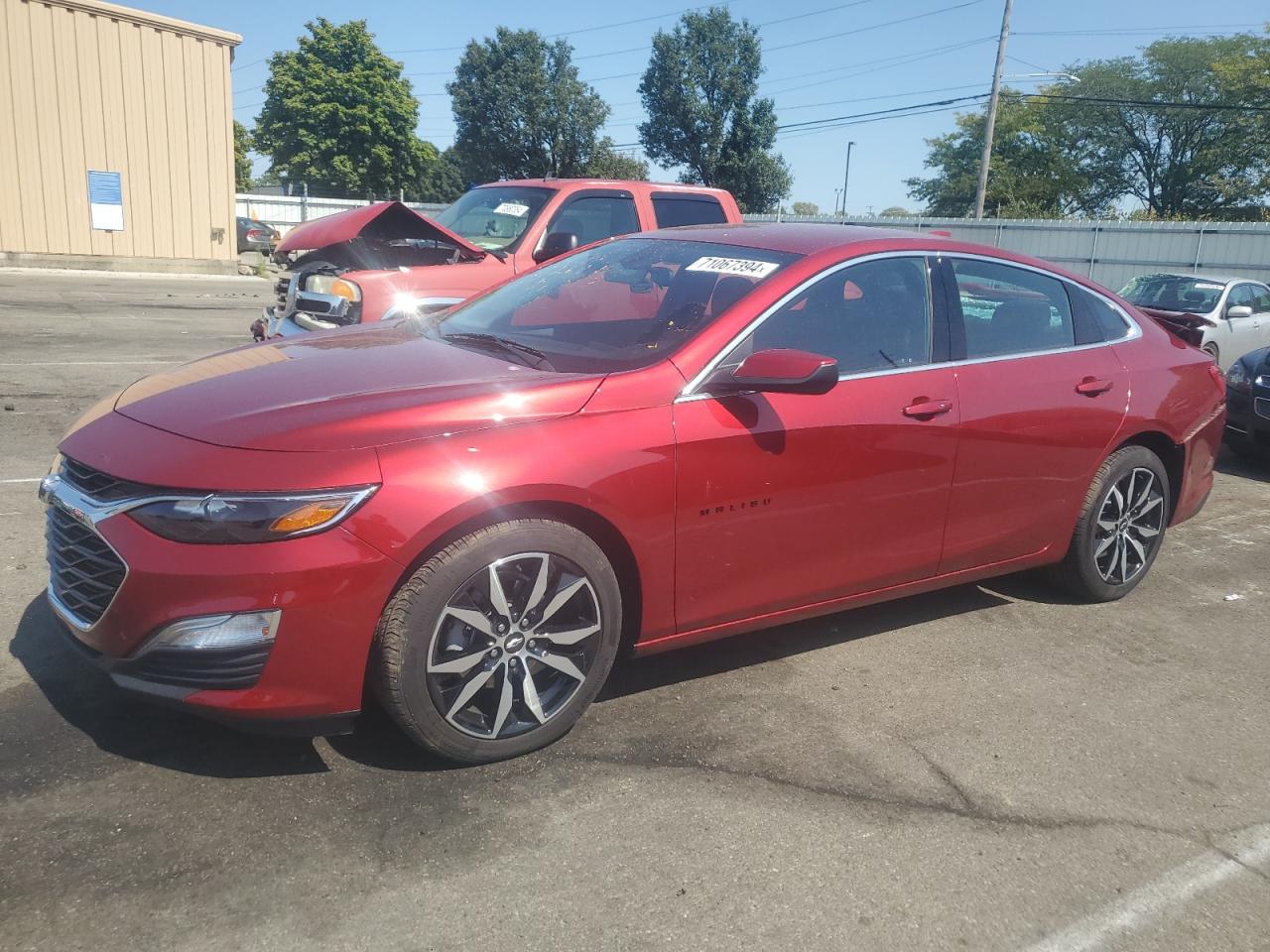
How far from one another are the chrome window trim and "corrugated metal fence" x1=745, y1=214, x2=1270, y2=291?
1721 cm

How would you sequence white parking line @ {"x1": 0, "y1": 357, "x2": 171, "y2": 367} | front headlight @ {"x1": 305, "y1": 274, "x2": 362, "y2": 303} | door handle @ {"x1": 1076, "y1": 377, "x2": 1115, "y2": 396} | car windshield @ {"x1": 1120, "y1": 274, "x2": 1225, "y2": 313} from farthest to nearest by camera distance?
car windshield @ {"x1": 1120, "y1": 274, "x2": 1225, "y2": 313} < white parking line @ {"x1": 0, "y1": 357, "x2": 171, "y2": 367} < front headlight @ {"x1": 305, "y1": 274, "x2": 362, "y2": 303} < door handle @ {"x1": 1076, "y1": 377, "x2": 1115, "y2": 396}

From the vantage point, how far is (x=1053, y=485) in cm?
433

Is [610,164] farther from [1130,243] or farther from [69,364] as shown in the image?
[69,364]

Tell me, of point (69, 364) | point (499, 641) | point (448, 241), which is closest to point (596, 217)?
point (448, 241)

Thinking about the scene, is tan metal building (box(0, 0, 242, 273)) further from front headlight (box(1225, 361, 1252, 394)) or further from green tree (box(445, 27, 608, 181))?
green tree (box(445, 27, 608, 181))

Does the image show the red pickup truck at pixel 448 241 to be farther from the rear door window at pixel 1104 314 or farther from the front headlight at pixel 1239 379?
the front headlight at pixel 1239 379

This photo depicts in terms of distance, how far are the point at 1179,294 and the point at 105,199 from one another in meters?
22.9

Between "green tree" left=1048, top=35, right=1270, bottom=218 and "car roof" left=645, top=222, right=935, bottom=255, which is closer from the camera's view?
"car roof" left=645, top=222, right=935, bottom=255

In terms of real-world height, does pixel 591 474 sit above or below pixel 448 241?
below

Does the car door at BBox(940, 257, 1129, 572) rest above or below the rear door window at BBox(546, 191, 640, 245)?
below

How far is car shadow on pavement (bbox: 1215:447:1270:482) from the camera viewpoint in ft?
26.1

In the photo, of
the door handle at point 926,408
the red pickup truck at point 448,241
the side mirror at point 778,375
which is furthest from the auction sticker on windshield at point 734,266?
the red pickup truck at point 448,241

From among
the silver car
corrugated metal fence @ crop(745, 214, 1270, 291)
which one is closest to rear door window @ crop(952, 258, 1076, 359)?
the silver car

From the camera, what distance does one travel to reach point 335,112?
60.3 m
